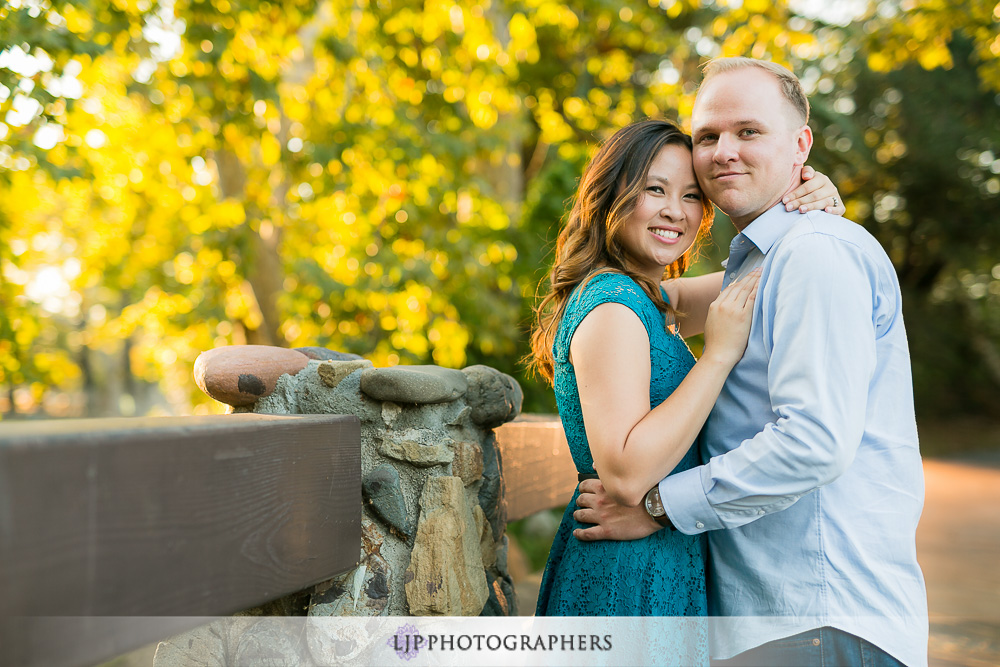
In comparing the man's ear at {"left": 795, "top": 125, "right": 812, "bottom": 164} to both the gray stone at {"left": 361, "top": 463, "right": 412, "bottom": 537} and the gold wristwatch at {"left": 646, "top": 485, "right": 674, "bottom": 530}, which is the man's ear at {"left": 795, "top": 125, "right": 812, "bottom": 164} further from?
the gray stone at {"left": 361, "top": 463, "right": 412, "bottom": 537}

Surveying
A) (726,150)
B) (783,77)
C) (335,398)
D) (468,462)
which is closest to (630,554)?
(468,462)

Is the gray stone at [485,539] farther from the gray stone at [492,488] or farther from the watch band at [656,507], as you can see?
the watch band at [656,507]

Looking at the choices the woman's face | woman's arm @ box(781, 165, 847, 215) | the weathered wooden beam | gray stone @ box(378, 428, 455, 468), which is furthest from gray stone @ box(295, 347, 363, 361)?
woman's arm @ box(781, 165, 847, 215)

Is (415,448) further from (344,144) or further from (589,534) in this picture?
(344,144)

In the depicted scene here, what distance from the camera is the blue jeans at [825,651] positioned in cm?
143

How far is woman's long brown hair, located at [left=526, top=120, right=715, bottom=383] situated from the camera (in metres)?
1.80

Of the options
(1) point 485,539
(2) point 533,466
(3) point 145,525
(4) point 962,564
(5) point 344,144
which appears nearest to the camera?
(3) point 145,525

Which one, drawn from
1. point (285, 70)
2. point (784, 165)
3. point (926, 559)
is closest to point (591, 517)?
Answer: point (784, 165)

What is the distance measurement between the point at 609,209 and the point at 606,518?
0.76 m

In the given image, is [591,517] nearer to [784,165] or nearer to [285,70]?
[784,165]

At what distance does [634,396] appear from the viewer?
1523mm

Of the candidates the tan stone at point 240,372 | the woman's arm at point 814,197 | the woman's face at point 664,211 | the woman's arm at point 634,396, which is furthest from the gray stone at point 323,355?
the woman's arm at point 814,197

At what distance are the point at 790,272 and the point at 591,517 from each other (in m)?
0.68

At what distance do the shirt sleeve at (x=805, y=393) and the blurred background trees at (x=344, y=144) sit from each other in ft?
7.48
